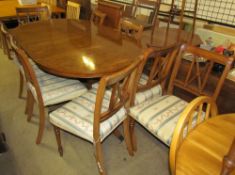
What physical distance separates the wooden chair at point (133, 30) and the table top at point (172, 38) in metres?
0.15

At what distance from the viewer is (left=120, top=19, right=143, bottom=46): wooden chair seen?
1998 millimetres

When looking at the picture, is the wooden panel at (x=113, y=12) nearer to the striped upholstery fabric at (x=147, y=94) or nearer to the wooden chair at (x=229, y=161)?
the striped upholstery fabric at (x=147, y=94)

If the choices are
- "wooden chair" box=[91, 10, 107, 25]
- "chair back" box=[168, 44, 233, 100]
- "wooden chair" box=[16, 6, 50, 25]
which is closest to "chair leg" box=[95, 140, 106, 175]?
"chair back" box=[168, 44, 233, 100]

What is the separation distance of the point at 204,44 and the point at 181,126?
1692mm

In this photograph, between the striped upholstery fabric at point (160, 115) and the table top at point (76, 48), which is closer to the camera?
the striped upholstery fabric at point (160, 115)

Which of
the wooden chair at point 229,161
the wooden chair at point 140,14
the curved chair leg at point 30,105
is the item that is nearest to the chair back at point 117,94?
the wooden chair at point 229,161

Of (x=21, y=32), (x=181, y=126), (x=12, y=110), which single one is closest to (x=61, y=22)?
(x=21, y=32)

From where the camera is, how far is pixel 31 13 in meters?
2.66

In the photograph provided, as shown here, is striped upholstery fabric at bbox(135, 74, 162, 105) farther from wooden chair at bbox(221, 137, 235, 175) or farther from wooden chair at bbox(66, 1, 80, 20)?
wooden chair at bbox(66, 1, 80, 20)

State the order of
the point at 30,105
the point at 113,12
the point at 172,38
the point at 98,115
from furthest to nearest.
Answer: the point at 113,12 → the point at 172,38 → the point at 30,105 → the point at 98,115

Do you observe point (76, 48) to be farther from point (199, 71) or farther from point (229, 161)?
point (229, 161)

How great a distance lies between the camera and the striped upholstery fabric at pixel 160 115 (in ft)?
4.40

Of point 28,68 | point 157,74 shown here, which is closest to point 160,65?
point 157,74

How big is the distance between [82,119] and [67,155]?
20.1 inches
